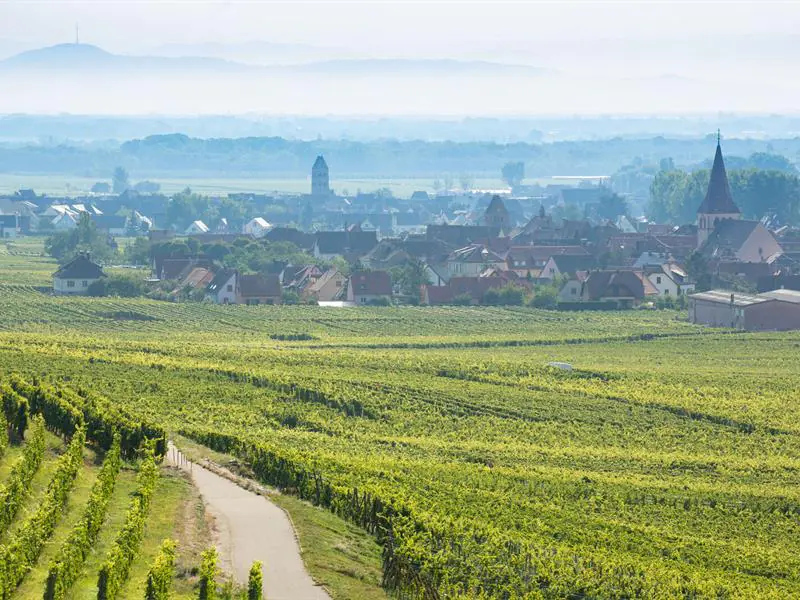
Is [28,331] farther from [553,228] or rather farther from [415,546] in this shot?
[553,228]

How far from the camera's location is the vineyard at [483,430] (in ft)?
103

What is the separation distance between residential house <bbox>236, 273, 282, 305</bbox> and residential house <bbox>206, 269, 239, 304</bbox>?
12.1 inches

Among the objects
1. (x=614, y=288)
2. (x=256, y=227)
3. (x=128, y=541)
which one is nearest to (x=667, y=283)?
(x=614, y=288)

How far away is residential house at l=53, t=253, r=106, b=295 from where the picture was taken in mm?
99562

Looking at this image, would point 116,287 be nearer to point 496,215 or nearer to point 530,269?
point 530,269

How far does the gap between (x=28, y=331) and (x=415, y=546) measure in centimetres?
5004

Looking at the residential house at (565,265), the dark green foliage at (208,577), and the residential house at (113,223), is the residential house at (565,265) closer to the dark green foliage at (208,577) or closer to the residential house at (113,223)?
the residential house at (113,223)

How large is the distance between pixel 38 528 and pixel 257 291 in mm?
71720

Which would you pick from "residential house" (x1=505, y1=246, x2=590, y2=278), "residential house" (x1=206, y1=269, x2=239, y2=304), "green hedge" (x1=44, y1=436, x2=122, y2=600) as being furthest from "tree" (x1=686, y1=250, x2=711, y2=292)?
"green hedge" (x1=44, y1=436, x2=122, y2=600)

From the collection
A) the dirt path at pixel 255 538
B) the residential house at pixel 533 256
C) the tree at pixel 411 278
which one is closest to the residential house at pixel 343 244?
the residential house at pixel 533 256

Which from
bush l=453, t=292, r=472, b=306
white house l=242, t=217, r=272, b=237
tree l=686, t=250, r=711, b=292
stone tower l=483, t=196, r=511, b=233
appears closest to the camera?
bush l=453, t=292, r=472, b=306

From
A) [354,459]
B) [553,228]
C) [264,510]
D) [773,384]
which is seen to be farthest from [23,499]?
[553,228]

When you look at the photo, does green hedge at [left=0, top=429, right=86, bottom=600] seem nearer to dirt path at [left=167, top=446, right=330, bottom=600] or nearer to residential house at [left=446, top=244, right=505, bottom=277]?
dirt path at [left=167, top=446, right=330, bottom=600]

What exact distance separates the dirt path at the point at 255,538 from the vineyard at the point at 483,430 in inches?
54.5
